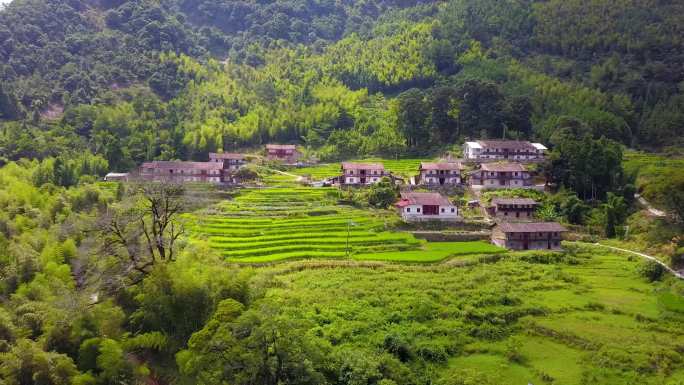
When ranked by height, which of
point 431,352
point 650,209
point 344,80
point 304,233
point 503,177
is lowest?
point 431,352

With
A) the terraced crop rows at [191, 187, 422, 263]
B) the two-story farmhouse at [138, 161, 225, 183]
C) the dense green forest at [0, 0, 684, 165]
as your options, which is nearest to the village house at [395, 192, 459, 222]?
the terraced crop rows at [191, 187, 422, 263]

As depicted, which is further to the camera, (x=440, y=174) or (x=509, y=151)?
(x=509, y=151)

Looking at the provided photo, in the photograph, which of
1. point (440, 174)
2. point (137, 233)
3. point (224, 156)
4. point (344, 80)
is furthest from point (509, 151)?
point (137, 233)

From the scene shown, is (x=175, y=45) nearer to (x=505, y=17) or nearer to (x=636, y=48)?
(x=505, y=17)

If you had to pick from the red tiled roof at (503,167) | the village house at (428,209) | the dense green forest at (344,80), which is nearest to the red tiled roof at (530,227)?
the village house at (428,209)

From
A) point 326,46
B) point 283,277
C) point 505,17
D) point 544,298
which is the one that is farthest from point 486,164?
point 326,46

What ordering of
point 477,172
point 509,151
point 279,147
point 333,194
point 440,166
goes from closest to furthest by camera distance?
point 333,194, point 477,172, point 440,166, point 509,151, point 279,147

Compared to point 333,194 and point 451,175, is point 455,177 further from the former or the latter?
point 333,194
